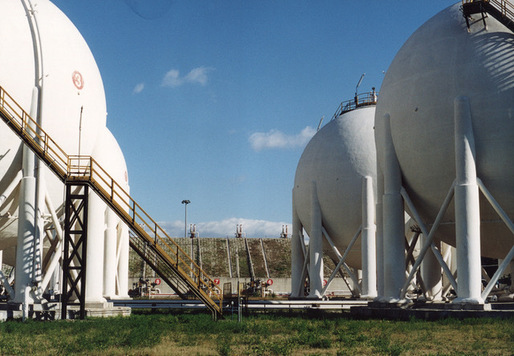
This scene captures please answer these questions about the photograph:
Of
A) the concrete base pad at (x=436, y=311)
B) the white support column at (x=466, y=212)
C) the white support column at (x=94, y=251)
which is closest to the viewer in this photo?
the concrete base pad at (x=436, y=311)

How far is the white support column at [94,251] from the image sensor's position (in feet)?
90.7

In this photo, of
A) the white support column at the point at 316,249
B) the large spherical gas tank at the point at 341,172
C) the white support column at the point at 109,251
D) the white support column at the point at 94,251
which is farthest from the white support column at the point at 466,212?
the white support column at the point at 109,251

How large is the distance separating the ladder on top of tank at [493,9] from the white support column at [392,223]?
4.92m

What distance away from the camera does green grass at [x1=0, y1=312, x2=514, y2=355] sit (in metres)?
14.8

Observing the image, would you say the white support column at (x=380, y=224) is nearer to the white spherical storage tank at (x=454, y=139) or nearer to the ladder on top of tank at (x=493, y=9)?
the white spherical storage tank at (x=454, y=139)

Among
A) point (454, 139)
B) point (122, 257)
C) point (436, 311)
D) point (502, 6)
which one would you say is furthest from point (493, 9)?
point (122, 257)

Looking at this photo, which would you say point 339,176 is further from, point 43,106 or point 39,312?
point 39,312

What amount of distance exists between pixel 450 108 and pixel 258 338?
459 inches

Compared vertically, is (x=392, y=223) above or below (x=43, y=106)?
below

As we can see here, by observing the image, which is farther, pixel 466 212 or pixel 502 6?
pixel 502 6

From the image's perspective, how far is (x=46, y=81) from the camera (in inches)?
953

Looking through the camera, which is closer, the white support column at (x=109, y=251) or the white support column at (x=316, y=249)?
the white support column at (x=109, y=251)

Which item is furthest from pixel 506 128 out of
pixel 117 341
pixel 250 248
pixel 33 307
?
pixel 250 248

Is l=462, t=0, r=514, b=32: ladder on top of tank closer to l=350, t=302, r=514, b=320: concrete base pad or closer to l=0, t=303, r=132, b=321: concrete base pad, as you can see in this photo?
l=350, t=302, r=514, b=320: concrete base pad
